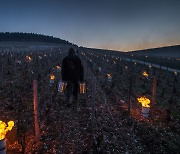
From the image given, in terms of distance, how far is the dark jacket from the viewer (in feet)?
34.9

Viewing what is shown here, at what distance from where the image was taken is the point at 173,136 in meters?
8.29

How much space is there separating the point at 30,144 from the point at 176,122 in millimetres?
6745

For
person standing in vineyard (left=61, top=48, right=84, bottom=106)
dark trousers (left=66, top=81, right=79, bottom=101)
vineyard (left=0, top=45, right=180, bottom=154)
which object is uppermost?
person standing in vineyard (left=61, top=48, right=84, bottom=106)

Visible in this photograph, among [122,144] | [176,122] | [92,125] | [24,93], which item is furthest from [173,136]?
[24,93]

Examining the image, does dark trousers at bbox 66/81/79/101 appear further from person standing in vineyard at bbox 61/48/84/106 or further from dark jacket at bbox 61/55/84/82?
dark jacket at bbox 61/55/84/82

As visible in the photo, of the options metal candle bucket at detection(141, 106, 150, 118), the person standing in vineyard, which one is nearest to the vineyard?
metal candle bucket at detection(141, 106, 150, 118)

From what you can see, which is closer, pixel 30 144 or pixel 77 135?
pixel 30 144

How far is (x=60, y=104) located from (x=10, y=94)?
3527 millimetres

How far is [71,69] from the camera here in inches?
417

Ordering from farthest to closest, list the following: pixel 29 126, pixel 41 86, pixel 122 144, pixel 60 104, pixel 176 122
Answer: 1. pixel 41 86
2. pixel 60 104
3. pixel 176 122
4. pixel 29 126
5. pixel 122 144

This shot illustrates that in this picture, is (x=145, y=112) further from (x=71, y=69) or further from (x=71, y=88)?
(x=71, y=69)

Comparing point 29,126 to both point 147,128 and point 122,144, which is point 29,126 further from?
point 147,128

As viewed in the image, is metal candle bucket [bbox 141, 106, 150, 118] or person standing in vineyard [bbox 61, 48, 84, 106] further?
person standing in vineyard [bbox 61, 48, 84, 106]

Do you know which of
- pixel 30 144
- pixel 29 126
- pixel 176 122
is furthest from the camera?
pixel 176 122
